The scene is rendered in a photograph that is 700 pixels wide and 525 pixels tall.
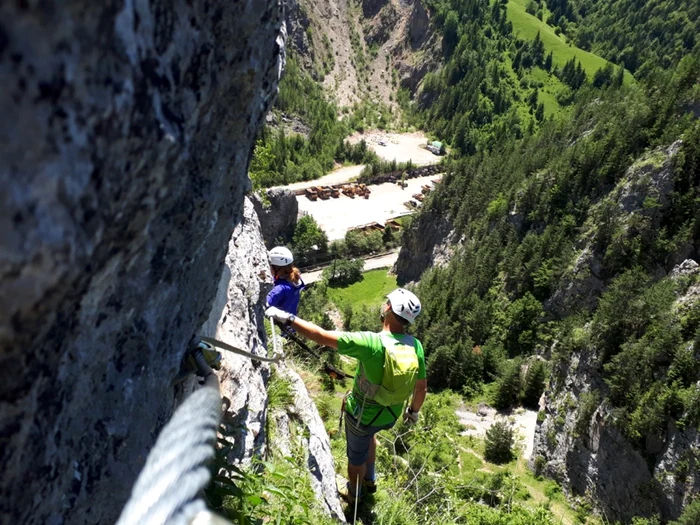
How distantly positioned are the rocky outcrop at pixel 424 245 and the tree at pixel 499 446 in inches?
978

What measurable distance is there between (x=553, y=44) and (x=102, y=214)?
12024cm

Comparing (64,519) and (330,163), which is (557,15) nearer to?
(330,163)

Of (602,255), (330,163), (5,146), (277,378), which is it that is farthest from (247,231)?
(330,163)

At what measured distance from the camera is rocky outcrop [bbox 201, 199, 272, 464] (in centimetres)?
379

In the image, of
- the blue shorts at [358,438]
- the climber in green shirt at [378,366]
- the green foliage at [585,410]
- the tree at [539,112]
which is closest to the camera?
the climber in green shirt at [378,366]

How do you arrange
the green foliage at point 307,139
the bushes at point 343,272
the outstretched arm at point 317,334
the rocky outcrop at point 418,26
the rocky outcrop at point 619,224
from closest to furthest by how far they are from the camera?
the outstretched arm at point 317,334 → the rocky outcrop at point 619,224 → the bushes at point 343,272 → the green foliage at point 307,139 → the rocky outcrop at point 418,26

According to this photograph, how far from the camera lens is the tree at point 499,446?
2133 centimetres

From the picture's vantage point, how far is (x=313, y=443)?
5.14 metres

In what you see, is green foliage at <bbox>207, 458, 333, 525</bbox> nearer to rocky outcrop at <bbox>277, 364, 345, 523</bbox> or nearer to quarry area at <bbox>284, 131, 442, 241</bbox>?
rocky outcrop at <bbox>277, 364, 345, 523</bbox>

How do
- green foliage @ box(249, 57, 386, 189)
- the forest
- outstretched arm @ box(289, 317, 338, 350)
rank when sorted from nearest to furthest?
outstretched arm @ box(289, 317, 338, 350) < the forest < green foliage @ box(249, 57, 386, 189)

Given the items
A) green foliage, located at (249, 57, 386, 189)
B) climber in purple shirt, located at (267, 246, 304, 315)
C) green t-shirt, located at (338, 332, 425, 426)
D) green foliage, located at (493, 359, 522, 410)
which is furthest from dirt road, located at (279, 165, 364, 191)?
green t-shirt, located at (338, 332, 425, 426)

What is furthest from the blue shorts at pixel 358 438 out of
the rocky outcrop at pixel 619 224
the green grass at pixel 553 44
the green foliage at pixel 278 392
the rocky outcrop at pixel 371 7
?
the rocky outcrop at pixel 371 7

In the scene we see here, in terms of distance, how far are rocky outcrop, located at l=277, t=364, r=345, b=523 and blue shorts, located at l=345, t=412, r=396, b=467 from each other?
13.1 inches

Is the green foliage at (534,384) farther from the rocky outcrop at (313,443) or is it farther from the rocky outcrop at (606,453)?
the rocky outcrop at (313,443)
